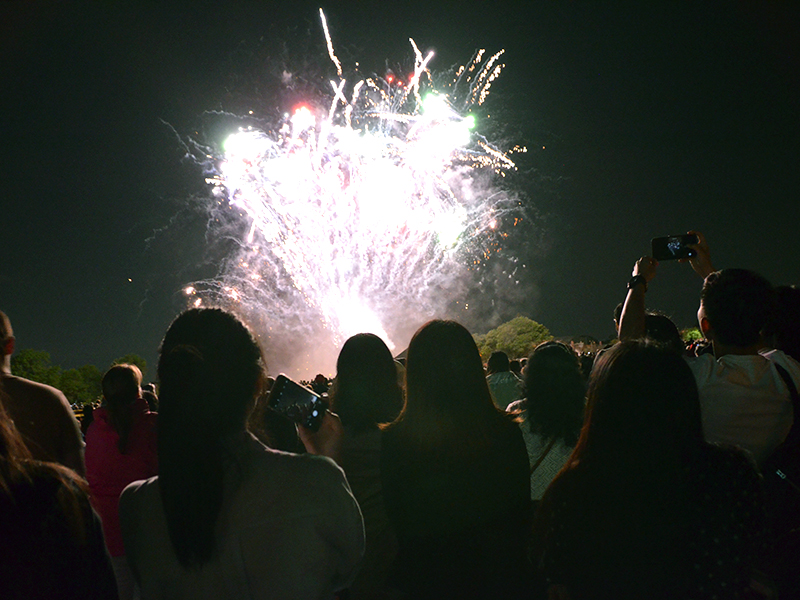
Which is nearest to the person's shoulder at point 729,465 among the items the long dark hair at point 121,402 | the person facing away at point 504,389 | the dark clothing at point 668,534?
the dark clothing at point 668,534

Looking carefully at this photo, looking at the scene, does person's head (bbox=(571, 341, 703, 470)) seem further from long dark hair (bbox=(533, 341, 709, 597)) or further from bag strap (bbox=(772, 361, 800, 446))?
bag strap (bbox=(772, 361, 800, 446))

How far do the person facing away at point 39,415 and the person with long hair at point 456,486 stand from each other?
80.3 inches

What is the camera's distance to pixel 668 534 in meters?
1.79

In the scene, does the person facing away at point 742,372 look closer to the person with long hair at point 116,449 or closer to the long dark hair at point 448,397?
the long dark hair at point 448,397

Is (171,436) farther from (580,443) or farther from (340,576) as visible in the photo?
(580,443)

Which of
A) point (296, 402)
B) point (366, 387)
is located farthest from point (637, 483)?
point (296, 402)

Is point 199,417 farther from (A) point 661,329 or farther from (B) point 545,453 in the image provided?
(A) point 661,329

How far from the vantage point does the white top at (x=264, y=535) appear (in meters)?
1.77

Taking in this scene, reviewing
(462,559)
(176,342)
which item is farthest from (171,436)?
(462,559)

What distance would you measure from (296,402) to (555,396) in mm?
1666

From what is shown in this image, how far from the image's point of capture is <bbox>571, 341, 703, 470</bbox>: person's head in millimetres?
1827

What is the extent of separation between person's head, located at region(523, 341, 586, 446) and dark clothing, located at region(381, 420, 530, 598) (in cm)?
90

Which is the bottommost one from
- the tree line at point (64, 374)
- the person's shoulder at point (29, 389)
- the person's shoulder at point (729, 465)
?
the person's shoulder at point (729, 465)

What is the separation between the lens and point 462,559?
95.9 inches
